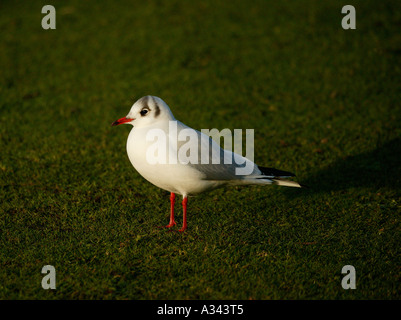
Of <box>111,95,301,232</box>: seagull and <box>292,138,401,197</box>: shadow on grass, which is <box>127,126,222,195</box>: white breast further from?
<box>292,138,401,197</box>: shadow on grass

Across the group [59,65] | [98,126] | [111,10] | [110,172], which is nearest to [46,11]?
[111,10]

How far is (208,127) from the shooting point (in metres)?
8.18

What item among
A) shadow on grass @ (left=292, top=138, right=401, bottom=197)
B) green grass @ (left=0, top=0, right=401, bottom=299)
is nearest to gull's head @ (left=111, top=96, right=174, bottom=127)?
green grass @ (left=0, top=0, right=401, bottom=299)

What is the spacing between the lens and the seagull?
463 centimetres

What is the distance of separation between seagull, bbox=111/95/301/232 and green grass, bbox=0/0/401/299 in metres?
0.58

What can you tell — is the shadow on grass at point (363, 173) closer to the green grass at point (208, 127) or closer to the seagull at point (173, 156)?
the green grass at point (208, 127)

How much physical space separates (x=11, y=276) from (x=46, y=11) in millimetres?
11163

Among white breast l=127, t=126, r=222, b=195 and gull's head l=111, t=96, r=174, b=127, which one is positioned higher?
gull's head l=111, t=96, r=174, b=127

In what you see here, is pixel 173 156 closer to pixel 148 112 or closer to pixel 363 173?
pixel 148 112

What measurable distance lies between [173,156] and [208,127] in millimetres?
3613

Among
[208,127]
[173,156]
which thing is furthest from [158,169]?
[208,127]

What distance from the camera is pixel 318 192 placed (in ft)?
20.2

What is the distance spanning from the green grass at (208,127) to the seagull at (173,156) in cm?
58

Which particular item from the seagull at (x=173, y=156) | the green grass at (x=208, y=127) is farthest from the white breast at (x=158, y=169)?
the green grass at (x=208, y=127)
